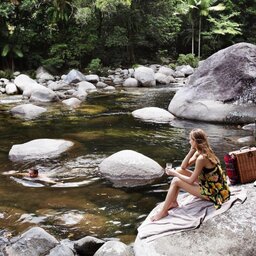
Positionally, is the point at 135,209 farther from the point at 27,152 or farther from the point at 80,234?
the point at 27,152

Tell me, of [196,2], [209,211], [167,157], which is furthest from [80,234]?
[196,2]

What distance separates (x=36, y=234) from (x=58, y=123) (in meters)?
7.94

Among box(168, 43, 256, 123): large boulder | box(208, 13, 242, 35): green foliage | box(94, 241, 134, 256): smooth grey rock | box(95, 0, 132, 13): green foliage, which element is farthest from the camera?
box(208, 13, 242, 35): green foliage

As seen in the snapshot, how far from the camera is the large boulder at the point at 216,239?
434cm

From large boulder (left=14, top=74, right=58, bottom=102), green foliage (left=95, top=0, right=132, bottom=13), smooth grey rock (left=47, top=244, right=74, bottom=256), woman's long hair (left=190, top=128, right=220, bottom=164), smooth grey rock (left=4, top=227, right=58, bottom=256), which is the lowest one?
smooth grey rock (left=47, top=244, right=74, bottom=256)

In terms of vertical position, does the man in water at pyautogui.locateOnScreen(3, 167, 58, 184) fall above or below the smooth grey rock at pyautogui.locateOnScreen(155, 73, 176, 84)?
below

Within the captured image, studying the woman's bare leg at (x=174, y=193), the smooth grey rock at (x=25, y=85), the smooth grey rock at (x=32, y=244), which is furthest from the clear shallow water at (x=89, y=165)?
the smooth grey rock at (x=25, y=85)

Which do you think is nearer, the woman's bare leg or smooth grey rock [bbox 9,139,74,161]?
the woman's bare leg

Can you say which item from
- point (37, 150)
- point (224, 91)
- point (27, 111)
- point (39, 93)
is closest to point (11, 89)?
point (39, 93)

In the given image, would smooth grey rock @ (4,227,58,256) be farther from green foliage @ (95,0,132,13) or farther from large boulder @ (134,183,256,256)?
green foliage @ (95,0,132,13)

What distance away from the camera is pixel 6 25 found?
86.3 ft

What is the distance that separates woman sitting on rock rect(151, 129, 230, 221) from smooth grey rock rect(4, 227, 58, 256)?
1.26 metres

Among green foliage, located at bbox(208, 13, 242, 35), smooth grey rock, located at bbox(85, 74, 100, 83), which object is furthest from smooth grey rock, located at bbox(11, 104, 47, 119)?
green foliage, located at bbox(208, 13, 242, 35)

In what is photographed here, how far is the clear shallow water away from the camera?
5.89m
